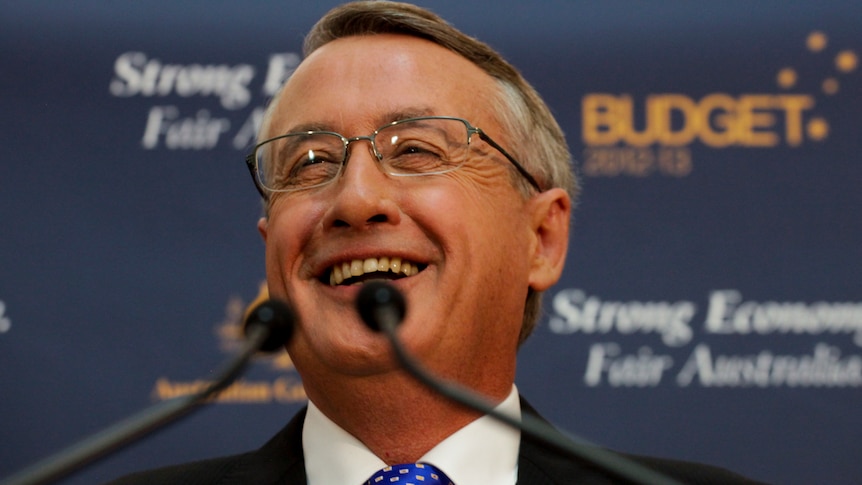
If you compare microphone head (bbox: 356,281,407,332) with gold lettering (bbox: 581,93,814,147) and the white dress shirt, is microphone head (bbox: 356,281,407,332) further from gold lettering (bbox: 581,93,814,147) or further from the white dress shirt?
gold lettering (bbox: 581,93,814,147)

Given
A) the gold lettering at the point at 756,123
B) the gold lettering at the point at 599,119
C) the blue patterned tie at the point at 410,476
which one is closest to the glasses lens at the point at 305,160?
the blue patterned tie at the point at 410,476

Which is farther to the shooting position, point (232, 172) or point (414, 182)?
point (232, 172)

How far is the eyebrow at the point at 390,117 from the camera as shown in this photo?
4.56ft

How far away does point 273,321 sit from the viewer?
952mm

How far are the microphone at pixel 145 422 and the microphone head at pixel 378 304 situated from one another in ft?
0.31

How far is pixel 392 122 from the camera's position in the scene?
1391 millimetres

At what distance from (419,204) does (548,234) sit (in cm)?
32

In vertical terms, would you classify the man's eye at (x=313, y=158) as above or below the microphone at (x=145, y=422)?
above

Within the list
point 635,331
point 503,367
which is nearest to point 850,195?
point 635,331

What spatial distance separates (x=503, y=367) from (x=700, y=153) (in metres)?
0.94

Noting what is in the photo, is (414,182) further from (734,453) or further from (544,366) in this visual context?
(734,453)

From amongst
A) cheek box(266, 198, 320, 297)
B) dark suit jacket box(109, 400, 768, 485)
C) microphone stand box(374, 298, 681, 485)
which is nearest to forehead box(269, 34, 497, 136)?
cheek box(266, 198, 320, 297)

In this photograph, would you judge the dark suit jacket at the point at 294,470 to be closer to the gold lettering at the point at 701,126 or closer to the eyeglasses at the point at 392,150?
the eyeglasses at the point at 392,150

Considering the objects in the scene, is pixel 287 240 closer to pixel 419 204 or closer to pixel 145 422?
pixel 419 204
